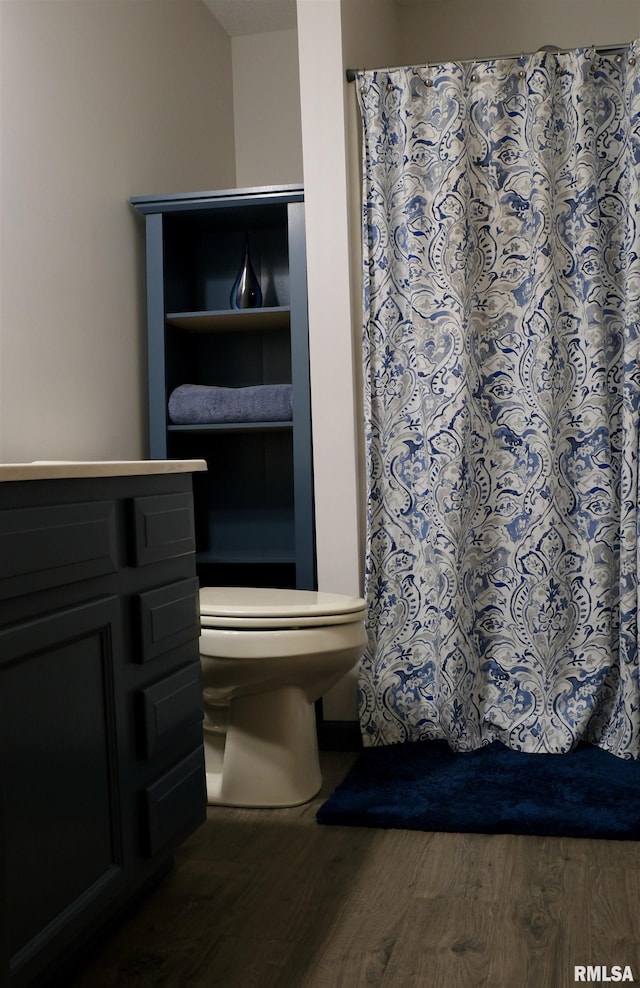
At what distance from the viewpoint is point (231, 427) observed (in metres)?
2.77

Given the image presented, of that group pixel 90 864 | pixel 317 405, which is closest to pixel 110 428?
pixel 317 405

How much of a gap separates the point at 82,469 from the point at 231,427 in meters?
1.38

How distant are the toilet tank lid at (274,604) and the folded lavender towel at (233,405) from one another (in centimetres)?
56

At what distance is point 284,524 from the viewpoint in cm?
305

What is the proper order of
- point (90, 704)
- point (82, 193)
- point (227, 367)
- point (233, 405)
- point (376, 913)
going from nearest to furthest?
point (90, 704) → point (376, 913) → point (82, 193) → point (233, 405) → point (227, 367)

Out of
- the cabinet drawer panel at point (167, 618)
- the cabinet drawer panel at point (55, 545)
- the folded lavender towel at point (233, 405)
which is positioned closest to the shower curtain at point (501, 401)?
the folded lavender towel at point (233, 405)

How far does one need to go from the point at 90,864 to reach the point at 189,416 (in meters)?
1.58

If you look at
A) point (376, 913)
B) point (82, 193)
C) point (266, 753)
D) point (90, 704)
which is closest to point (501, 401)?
point (266, 753)

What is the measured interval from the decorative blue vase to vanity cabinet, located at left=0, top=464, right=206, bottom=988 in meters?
1.19

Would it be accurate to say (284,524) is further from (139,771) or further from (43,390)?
(139,771)

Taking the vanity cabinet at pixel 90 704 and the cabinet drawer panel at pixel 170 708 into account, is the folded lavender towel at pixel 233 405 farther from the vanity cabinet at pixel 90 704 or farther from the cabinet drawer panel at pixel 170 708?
the cabinet drawer panel at pixel 170 708

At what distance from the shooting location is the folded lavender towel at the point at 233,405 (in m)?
2.72

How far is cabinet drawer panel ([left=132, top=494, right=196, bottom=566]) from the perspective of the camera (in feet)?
5.26

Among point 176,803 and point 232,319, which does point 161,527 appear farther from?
point 232,319
